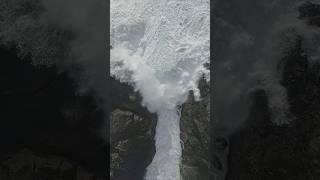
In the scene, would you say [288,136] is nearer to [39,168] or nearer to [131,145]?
[131,145]

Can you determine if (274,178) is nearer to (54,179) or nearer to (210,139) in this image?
(210,139)

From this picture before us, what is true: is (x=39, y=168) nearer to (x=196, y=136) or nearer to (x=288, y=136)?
(x=196, y=136)

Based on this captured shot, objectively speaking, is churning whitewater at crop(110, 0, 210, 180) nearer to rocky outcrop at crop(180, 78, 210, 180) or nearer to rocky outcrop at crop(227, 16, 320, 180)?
rocky outcrop at crop(180, 78, 210, 180)

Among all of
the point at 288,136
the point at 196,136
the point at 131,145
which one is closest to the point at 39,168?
the point at 131,145

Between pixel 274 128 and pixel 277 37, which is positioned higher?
pixel 277 37

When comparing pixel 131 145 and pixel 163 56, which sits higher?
pixel 163 56

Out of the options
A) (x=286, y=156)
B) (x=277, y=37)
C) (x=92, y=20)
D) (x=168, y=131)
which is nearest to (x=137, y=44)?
(x=92, y=20)

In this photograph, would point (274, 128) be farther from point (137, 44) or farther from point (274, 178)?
point (137, 44)

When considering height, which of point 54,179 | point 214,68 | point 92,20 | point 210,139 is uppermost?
point 92,20
